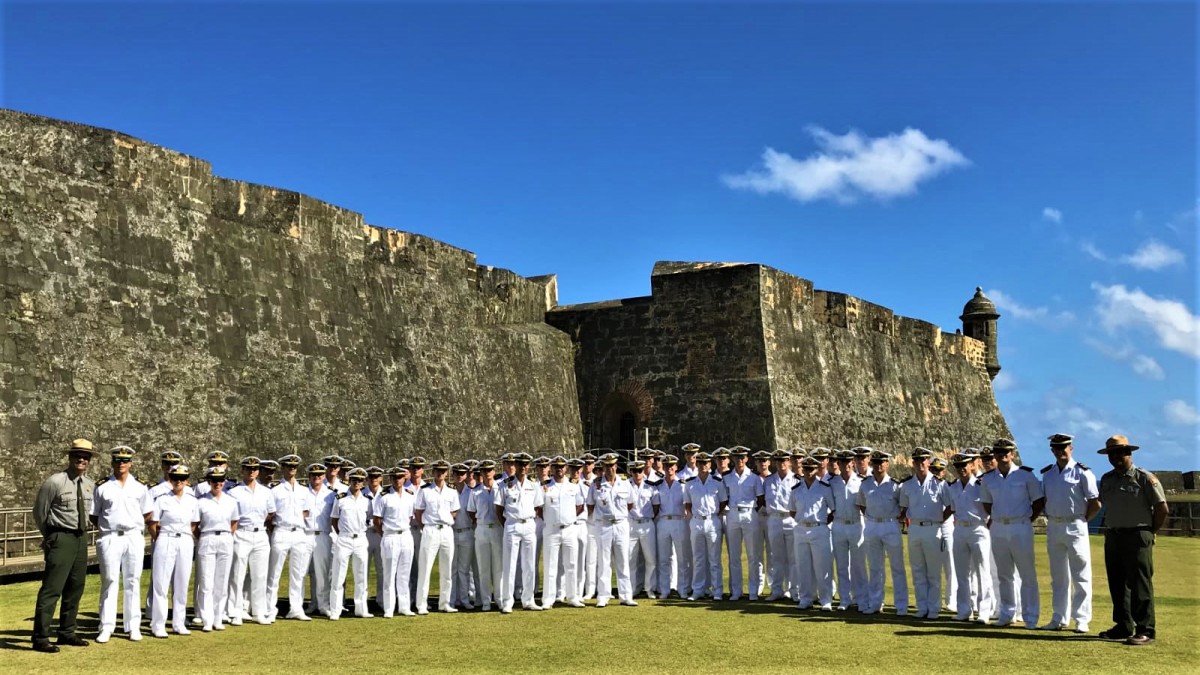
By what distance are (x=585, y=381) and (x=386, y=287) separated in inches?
220

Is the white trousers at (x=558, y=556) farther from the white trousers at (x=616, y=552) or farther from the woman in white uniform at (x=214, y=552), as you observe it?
the woman in white uniform at (x=214, y=552)

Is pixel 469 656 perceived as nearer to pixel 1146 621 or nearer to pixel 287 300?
pixel 1146 621

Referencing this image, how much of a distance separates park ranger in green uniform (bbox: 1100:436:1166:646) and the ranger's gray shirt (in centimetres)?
808

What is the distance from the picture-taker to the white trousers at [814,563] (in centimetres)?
1026

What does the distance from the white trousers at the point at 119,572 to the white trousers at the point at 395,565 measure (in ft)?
7.71

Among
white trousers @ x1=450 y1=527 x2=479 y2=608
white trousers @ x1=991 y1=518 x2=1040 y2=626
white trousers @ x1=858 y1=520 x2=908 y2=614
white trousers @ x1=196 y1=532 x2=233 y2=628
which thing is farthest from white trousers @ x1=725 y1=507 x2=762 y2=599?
white trousers @ x1=196 y1=532 x2=233 y2=628

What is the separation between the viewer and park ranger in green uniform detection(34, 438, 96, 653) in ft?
25.6

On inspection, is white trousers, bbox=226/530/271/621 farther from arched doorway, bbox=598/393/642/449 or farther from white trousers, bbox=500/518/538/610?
arched doorway, bbox=598/393/642/449

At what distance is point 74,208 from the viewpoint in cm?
1286

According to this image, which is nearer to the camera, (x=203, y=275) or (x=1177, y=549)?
(x=203, y=275)

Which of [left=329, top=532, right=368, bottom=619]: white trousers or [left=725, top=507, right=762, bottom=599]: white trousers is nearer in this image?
[left=329, top=532, right=368, bottom=619]: white trousers

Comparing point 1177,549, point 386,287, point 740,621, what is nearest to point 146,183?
point 386,287

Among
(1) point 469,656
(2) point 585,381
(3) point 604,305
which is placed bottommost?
(1) point 469,656

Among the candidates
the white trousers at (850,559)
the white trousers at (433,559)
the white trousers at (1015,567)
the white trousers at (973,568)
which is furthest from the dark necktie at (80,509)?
the white trousers at (1015,567)
